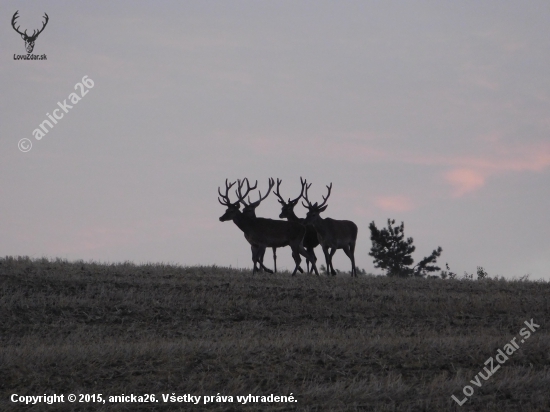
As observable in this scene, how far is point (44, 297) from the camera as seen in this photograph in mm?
17891

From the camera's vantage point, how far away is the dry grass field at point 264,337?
1096 centimetres

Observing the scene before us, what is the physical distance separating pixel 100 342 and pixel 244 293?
5470mm

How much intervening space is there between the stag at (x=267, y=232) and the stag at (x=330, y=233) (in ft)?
2.29

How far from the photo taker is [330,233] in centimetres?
2534

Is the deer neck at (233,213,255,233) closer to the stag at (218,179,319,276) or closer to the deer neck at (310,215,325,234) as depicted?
the stag at (218,179,319,276)

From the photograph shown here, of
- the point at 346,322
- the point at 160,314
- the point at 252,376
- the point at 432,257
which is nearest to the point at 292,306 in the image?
the point at 346,322

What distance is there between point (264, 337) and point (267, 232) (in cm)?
Result: 929

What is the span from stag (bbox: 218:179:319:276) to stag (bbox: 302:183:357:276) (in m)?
0.70

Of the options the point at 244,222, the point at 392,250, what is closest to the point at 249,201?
the point at 244,222

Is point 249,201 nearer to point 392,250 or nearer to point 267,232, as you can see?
point 267,232

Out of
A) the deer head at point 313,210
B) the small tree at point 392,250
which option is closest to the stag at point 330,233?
the deer head at point 313,210

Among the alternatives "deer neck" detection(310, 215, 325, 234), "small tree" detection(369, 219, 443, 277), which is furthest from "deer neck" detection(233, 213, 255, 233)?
"small tree" detection(369, 219, 443, 277)

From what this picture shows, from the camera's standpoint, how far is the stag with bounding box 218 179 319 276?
24.0 m

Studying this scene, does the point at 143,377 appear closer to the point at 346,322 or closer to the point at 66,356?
the point at 66,356
